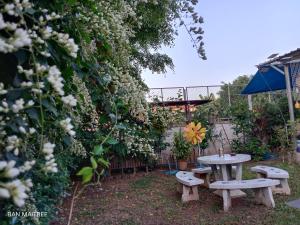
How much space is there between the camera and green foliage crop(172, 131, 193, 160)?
5965 millimetres

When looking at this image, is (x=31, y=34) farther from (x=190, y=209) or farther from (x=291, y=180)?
(x=291, y=180)

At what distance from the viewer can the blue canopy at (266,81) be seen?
7.07 m

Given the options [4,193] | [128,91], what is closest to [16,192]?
[4,193]

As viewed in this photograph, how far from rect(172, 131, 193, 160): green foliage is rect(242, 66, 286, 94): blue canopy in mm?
2519

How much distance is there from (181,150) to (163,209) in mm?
2450

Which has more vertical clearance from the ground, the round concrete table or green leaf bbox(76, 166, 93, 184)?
green leaf bbox(76, 166, 93, 184)

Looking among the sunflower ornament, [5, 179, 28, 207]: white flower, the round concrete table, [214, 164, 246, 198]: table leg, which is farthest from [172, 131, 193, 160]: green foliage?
[5, 179, 28, 207]: white flower

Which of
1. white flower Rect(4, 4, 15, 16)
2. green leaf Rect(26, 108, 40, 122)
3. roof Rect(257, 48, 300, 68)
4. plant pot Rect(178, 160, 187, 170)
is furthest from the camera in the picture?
roof Rect(257, 48, 300, 68)

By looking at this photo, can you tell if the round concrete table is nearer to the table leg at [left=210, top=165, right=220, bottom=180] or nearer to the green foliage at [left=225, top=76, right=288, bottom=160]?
the table leg at [left=210, top=165, right=220, bottom=180]

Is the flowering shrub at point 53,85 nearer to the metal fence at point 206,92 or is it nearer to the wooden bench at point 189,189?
the wooden bench at point 189,189

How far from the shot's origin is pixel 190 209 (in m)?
3.57

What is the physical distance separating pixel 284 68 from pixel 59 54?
20.9 feet

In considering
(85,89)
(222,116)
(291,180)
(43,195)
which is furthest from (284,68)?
(85,89)

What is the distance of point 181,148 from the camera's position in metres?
5.97
